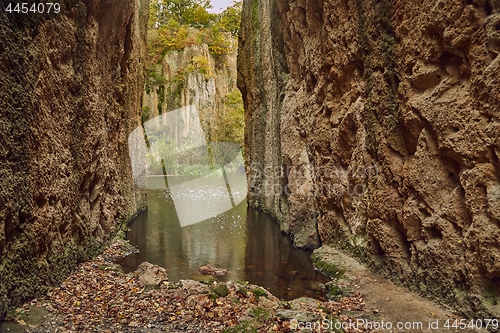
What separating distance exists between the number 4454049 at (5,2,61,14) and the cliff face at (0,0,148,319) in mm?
96

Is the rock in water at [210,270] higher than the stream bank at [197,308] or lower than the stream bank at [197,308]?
lower

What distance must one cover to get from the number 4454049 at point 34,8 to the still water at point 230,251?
613cm

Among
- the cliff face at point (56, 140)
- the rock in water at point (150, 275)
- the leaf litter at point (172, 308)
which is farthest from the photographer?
the rock in water at point (150, 275)

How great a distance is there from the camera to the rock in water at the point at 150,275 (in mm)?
7988

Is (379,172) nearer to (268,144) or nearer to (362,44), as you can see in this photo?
(362,44)

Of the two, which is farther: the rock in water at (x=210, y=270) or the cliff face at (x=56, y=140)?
the rock in water at (x=210, y=270)

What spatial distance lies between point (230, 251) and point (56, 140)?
615 cm

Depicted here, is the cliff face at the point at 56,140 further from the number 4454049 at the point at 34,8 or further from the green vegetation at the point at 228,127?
the green vegetation at the point at 228,127

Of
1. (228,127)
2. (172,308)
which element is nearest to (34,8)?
(172,308)

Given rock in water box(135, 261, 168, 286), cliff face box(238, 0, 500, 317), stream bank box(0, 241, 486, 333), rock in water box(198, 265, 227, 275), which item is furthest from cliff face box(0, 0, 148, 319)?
cliff face box(238, 0, 500, 317)

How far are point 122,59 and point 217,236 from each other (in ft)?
25.8

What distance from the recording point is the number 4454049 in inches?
239

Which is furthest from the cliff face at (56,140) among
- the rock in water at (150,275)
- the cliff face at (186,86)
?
the cliff face at (186,86)

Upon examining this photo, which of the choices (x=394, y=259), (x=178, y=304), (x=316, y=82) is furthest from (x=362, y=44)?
(x=178, y=304)
